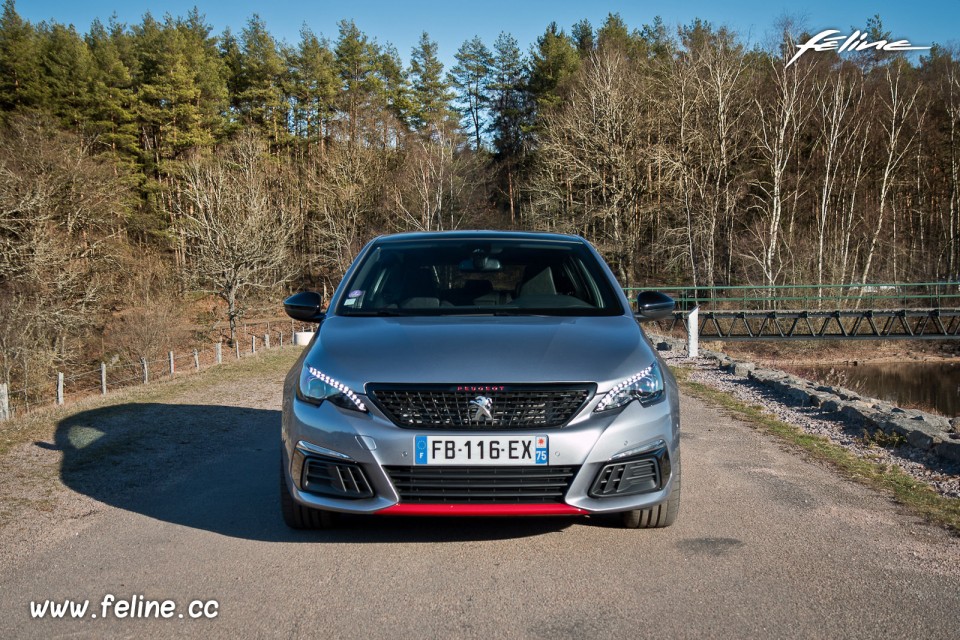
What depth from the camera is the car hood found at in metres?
3.96

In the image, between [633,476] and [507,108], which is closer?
[633,476]

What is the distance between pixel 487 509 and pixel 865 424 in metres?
6.15

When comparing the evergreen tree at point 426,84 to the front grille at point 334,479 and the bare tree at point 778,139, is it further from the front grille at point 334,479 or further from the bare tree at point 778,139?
the front grille at point 334,479

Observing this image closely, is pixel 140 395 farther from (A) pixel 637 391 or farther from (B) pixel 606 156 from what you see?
(B) pixel 606 156

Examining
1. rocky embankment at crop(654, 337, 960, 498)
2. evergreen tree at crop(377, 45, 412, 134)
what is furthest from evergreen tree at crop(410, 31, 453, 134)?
rocky embankment at crop(654, 337, 960, 498)

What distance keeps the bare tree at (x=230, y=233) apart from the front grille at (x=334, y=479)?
36.6 m

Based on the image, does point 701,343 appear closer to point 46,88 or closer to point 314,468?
point 314,468

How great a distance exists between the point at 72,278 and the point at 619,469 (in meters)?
29.1

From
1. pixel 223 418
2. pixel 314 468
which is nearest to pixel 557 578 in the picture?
pixel 314 468

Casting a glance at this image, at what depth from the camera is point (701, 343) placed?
28.5 meters

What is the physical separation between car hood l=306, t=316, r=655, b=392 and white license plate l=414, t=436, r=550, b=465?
0.91 feet

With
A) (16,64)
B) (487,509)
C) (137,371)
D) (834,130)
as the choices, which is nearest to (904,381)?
(834,130)

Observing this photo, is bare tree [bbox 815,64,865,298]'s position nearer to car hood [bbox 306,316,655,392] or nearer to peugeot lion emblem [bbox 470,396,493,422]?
car hood [bbox 306,316,655,392]

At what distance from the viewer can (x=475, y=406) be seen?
12.8 ft
